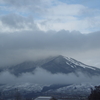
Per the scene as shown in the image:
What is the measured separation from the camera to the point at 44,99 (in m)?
103

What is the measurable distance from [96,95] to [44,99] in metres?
20.0

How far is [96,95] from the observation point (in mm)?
90812

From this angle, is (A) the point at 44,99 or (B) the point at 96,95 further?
(A) the point at 44,99
